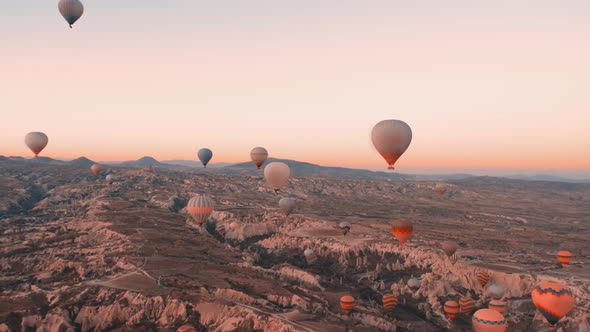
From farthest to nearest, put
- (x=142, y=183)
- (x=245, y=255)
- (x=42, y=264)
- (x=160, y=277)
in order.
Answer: (x=142, y=183)
(x=245, y=255)
(x=42, y=264)
(x=160, y=277)

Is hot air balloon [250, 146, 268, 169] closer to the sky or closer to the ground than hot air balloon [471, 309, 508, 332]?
closer to the sky

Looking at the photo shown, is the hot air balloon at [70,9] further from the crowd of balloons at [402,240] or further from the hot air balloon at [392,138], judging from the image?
the hot air balloon at [392,138]

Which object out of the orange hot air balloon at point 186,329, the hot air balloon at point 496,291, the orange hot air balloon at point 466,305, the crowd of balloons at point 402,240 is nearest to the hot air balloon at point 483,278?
the crowd of balloons at point 402,240

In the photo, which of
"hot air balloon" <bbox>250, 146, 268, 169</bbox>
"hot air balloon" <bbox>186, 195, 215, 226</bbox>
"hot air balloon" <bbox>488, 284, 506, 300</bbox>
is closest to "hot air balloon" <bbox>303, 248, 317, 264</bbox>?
"hot air balloon" <bbox>250, 146, 268, 169</bbox>

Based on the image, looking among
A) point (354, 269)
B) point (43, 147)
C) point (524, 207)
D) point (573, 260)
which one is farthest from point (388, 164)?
point (524, 207)

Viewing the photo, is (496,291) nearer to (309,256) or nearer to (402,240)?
(402,240)

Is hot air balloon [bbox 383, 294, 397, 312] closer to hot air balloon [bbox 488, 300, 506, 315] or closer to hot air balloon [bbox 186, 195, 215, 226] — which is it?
hot air balloon [bbox 488, 300, 506, 315]

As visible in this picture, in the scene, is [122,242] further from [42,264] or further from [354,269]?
[354,269]

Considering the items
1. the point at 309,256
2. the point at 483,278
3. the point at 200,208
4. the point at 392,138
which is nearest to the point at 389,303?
the point at 483,278
